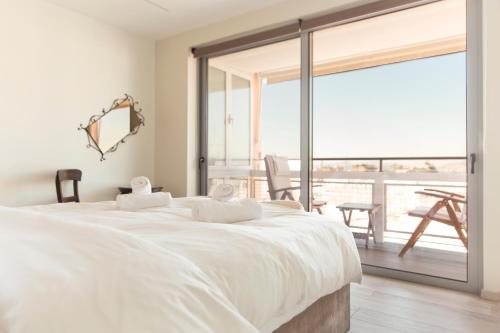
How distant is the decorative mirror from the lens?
11.9 feet

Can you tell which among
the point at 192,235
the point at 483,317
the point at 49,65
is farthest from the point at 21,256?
the point at 49,65

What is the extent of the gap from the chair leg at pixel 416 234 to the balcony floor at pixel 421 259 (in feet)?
0.10

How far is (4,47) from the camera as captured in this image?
115 inches

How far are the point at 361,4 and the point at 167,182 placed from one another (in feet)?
9.05

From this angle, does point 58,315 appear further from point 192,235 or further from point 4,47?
point 4,47

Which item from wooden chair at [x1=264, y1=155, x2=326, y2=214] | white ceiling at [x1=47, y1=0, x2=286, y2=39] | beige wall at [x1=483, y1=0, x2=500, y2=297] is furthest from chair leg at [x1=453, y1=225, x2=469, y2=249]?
white ceiling at [x1=47, y1=0, x2=286, y2=39]

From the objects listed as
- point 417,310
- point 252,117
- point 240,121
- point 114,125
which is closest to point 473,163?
point 417,310

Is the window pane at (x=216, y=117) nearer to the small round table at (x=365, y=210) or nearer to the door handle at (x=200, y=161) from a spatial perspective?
the door handle at (x=200, y=161)

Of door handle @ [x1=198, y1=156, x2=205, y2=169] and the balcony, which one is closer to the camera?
the balcony

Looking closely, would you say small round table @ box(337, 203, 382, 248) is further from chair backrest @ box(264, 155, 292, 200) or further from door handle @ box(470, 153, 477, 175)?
door handle @ box(470, 153, 477, 175)

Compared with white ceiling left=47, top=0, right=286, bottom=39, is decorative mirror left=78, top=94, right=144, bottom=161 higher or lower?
lower

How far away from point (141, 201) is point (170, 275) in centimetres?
135

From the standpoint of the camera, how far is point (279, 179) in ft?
11.5

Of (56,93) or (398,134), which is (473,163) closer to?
(398,134)
